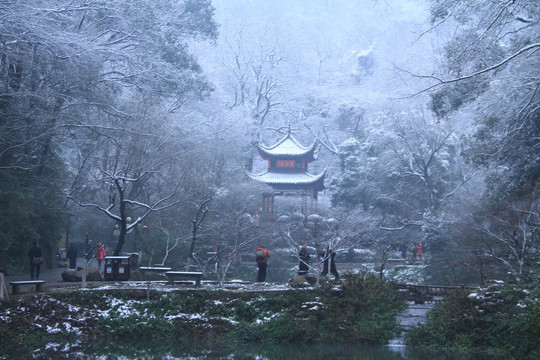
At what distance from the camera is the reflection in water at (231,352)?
32.7 feet

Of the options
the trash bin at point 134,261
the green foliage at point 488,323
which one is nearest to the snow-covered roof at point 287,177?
the trash bin at point 134,261

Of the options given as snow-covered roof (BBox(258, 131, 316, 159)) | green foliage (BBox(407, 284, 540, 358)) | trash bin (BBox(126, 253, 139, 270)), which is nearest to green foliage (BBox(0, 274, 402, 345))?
green foliage (BBox(407, 284, 540, 358))

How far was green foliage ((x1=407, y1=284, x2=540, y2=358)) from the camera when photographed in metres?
9.77

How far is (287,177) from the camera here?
39062 millimetres

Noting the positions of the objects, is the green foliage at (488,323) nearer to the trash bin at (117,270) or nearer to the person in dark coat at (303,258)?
the person in dark coat at (303,258)

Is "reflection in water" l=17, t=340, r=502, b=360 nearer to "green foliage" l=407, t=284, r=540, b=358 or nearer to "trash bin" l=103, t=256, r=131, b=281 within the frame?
"green foliage" l=407, t=284, r=540, b=358

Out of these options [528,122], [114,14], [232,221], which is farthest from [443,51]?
[114,14]

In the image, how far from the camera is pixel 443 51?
17.1m

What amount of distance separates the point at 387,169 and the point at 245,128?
455 inches

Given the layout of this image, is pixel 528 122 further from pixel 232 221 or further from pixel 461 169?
pixel 461 169

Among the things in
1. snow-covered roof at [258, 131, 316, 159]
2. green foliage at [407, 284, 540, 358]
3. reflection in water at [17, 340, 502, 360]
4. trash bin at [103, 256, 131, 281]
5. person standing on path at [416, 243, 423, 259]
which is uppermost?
snow-covered roof at [258, 131, 316, 159]

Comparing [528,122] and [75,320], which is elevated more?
[528,122]

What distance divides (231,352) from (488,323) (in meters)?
4.92

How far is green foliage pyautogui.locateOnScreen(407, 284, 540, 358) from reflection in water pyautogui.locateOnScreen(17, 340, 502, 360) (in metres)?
0.53
